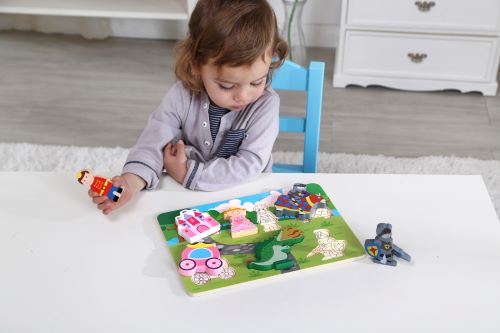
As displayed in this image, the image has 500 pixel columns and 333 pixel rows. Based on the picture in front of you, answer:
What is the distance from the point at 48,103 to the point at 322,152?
1.22 metres

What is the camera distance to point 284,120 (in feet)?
4.49

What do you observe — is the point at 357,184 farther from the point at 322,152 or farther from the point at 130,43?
the point at 130,43

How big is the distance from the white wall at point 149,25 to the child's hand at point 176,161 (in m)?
2.03

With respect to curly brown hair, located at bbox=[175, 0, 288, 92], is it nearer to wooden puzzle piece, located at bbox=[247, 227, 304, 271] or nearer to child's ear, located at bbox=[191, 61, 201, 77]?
child's ear, located at bbox=[191, 61, 201, 77]

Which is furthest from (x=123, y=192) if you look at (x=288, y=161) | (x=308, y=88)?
(x=288, y=161)

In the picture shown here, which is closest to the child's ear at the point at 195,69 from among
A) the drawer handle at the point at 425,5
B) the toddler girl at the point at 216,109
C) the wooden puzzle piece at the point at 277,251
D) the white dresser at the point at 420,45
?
the toddler girl at the point at 216,109

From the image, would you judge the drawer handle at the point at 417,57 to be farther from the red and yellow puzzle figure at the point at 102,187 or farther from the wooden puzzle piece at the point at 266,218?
the red and yellow puzzle figure at the point at 102,187

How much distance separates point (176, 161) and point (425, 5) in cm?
177

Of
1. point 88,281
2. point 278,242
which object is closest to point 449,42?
point 278,242

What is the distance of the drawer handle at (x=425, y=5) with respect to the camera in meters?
2.50

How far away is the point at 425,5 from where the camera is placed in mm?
2504

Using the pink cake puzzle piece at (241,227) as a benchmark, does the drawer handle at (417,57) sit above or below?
below

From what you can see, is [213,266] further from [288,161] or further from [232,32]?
[288,161]

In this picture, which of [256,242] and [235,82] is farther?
[235,82]
